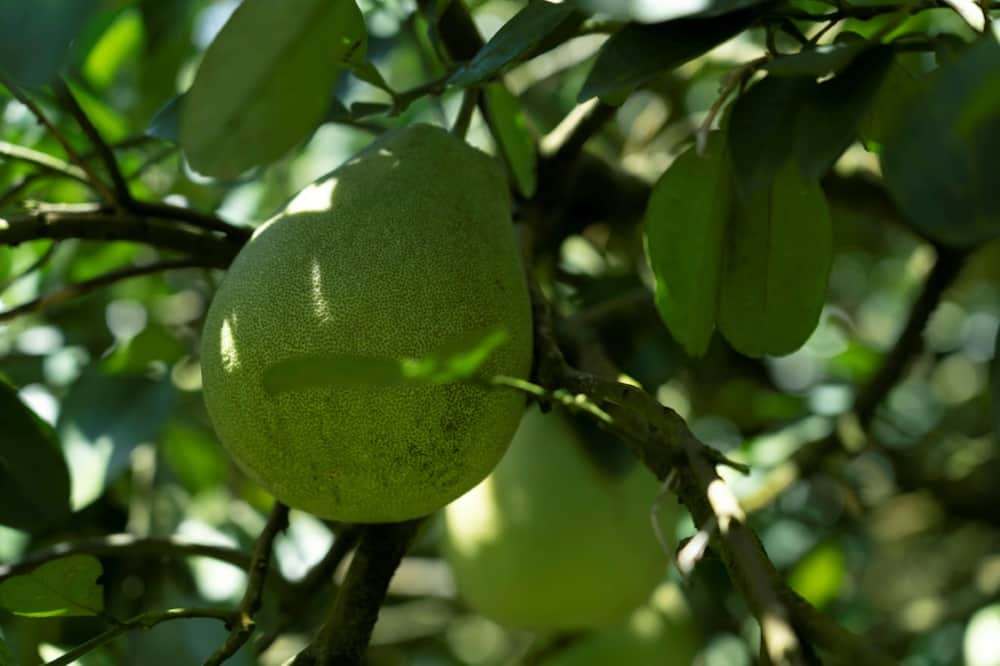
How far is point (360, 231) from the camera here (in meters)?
0.75

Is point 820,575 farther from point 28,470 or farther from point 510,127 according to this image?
point 28,470

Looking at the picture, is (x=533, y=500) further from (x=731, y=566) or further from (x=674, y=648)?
(x=731, y=566)

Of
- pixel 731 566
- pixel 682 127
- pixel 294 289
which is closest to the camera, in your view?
pixel 731 566

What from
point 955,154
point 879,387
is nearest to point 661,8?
point 955,154

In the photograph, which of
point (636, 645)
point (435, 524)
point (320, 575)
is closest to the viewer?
point (320, 575)

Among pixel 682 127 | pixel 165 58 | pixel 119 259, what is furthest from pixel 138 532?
pixel 682 127

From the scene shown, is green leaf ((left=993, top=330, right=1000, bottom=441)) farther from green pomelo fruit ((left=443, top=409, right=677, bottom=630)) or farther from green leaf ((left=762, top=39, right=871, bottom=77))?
green pomelo fruit ((left=443, top=409, right=677, bottom=630))

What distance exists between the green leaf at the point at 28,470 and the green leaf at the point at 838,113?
643 mm

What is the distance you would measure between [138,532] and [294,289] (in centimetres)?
65

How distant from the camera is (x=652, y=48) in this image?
25.1 inches

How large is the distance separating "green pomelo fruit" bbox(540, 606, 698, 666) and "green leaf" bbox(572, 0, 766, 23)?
35.4 inches


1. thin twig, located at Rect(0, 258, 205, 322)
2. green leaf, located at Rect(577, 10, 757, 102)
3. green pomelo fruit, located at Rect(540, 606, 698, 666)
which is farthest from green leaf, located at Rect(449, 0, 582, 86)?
green pomelo fruit, located at Rect(540, 606, 698, 666)

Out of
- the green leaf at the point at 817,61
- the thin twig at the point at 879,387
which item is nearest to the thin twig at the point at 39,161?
the green leaf at the point at 817,61

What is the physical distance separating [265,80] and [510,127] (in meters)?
0.33
